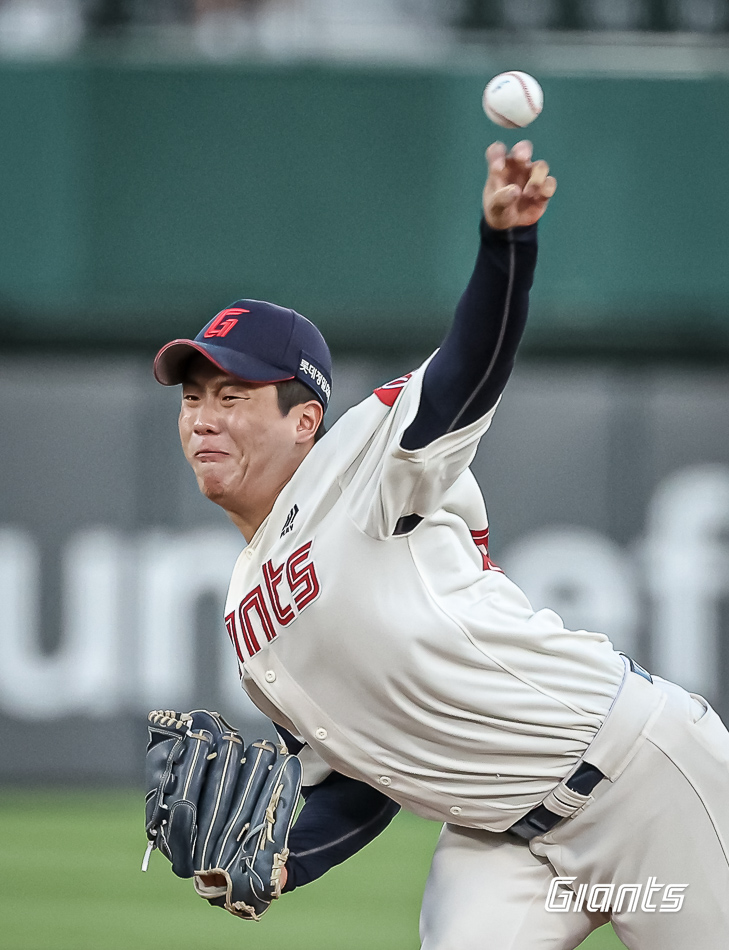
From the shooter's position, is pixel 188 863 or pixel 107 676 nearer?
pixel 188 863

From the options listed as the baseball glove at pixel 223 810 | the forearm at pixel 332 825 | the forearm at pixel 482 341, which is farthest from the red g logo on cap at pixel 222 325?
the forearm at pixel 332 825

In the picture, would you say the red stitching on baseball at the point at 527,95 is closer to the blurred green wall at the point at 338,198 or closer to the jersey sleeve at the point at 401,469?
the jersey sleeve at the point at 401,469

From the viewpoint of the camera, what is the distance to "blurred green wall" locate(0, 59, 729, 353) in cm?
788

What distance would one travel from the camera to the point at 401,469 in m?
2.13

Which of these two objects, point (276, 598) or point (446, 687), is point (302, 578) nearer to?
point (276, 598)

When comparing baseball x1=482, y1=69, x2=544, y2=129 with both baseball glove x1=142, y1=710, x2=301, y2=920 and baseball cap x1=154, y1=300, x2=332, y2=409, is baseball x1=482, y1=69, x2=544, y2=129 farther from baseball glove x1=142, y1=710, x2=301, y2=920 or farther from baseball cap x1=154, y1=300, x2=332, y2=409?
baseball glove x1=142, y1=710, x2=301, y2=920

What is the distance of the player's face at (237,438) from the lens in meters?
2.50

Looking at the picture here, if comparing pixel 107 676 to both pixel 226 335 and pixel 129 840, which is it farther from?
pixel 226 335

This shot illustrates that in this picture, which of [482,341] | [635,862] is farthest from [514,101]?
[635,862]

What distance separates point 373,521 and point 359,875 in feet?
11.9

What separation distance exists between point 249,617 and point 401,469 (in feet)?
1.84

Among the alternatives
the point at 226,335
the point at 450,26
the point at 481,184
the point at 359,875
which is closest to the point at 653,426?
the point at 481,184

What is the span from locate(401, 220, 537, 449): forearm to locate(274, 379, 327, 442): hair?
0.50m

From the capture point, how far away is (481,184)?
311 inches
